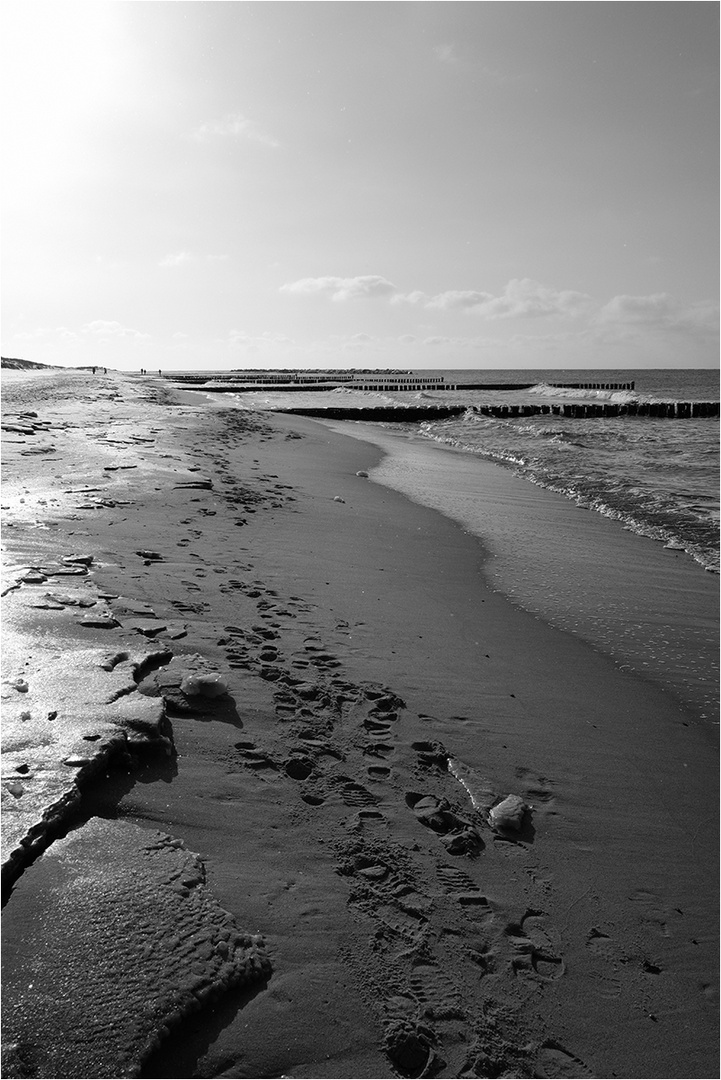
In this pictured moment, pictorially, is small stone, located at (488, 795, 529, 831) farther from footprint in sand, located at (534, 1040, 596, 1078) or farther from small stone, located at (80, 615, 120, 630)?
small stone, located at (80, 615, 120, 630)

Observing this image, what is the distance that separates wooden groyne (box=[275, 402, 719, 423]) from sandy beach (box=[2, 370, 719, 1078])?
86.4 ft

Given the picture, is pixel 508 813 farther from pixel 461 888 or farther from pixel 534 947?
pixel 534 947

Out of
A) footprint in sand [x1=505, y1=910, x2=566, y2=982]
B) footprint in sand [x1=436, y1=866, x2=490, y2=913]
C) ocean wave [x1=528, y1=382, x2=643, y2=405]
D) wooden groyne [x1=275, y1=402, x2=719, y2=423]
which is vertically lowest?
footprint in sand [x1=505, y1=910, x2=566, y2=982]

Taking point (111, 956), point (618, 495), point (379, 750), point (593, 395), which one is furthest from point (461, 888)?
point (593, 395)

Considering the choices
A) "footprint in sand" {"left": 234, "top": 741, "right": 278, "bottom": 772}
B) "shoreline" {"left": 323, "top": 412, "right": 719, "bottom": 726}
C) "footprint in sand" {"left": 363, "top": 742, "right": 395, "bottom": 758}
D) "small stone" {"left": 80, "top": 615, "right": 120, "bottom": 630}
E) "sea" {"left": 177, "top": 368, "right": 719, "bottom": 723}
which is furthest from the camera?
"sea" {"left": 177, "top": 368, "right": 719, "bottom": 723}

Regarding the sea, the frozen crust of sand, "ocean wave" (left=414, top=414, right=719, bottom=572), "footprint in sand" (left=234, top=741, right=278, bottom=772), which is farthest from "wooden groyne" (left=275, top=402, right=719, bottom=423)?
the frozen crust of sand

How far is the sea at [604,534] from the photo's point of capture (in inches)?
207

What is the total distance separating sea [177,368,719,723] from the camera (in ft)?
17.2

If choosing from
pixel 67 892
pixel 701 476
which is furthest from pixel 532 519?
pixel 67 892

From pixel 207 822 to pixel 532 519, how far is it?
25.6 ft

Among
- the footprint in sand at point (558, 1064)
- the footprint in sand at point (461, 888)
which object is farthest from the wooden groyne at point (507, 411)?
the footprint in sand at point (558, 1064)

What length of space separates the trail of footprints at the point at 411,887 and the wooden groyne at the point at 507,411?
27.3 meters

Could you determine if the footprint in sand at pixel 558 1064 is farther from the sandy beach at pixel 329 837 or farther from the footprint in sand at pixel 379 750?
the footprint in sand at pixel 379 750

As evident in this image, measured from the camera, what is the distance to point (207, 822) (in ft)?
8.06
